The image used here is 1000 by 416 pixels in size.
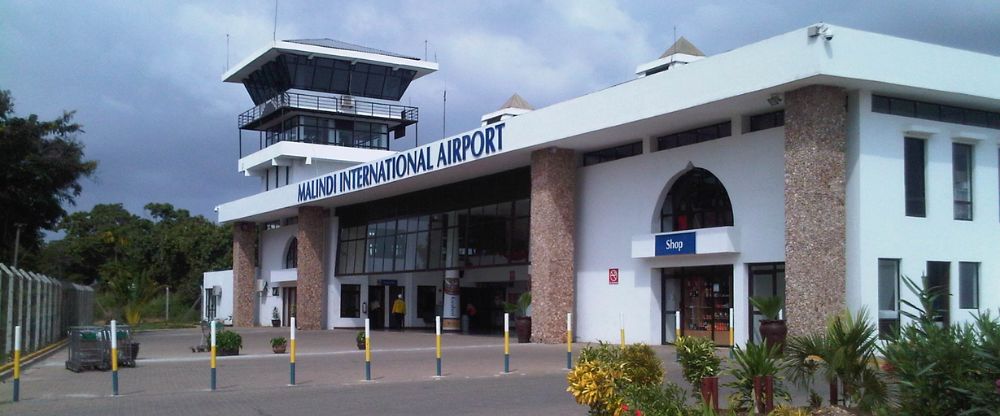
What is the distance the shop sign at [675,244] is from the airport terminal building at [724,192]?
0.05m

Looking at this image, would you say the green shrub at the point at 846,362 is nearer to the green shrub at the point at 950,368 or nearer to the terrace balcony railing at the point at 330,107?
the green shrub at the point at 950,368

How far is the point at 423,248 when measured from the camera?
3897 centimetres

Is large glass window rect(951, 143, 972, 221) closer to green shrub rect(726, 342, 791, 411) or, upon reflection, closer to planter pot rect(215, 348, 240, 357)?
green shrub rect(726, 342, 791, 411)

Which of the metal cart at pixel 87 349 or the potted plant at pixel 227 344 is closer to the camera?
the metal cart at pixel 87 349

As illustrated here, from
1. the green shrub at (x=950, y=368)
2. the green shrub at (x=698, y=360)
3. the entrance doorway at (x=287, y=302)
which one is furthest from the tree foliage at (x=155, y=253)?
the green shrub at (x=950, y=368)

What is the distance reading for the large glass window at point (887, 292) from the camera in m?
20.5

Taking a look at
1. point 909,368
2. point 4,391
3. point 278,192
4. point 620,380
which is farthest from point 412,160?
point 909,368

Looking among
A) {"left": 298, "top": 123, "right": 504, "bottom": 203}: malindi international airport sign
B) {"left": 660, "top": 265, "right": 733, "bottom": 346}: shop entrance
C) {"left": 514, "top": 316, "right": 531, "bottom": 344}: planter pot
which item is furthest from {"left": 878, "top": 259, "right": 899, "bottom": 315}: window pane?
{"left": 298, "top": 123, "right": 504, "bottom": 203}: malindi international airport sign

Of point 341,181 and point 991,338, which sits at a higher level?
point 341,181

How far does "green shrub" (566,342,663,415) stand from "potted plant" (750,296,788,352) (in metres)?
11.4

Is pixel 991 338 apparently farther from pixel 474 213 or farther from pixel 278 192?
pixel 278 192

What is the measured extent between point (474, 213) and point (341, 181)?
7.40m

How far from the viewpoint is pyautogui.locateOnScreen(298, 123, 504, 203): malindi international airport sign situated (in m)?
29.2

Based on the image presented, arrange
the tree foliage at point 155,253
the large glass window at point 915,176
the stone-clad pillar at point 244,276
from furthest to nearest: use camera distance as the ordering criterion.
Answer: the tree foliage at point 155,253
the stone-clad pillar at point 244,276
the large glass window at point 915,176
